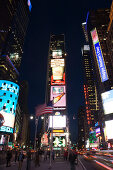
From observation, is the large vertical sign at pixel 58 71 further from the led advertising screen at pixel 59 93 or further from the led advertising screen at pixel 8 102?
the led advertising screen at pixel 8 102

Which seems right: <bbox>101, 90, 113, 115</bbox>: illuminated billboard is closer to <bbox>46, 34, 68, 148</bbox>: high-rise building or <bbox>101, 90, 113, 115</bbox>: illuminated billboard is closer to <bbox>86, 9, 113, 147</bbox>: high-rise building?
<bbox>46, 34, 68, 148</bbox>: high-rise building

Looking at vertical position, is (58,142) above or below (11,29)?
below

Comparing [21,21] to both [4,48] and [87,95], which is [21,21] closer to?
[4,48]

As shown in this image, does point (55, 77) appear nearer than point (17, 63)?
Yes

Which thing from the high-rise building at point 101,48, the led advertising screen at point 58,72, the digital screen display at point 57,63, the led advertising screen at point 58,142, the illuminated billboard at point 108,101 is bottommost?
the led advertising screen at point 58,142

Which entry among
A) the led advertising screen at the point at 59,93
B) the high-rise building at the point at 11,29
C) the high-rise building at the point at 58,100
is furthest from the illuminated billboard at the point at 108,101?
the high-rise building at the point at 11,29

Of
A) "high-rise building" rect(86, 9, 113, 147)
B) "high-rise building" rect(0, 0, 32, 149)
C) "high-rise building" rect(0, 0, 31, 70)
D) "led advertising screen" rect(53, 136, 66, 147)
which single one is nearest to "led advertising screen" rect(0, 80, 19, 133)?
"high-rise building" rect(0, 0, 32, 149)

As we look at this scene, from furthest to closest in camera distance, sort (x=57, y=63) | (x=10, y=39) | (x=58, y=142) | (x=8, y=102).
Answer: (x=10, y=39), (x=8, y=102), (x=57, y=63), (x=58, y=142)

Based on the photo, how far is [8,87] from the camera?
68.9 m

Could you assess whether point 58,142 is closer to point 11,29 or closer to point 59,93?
point 59,93

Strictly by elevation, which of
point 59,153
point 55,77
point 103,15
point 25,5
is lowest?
point 59,153

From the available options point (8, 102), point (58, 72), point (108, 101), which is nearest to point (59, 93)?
point (58, 72)

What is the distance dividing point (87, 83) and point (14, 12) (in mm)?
127147

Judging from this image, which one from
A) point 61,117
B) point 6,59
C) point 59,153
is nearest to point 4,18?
point 6,59
